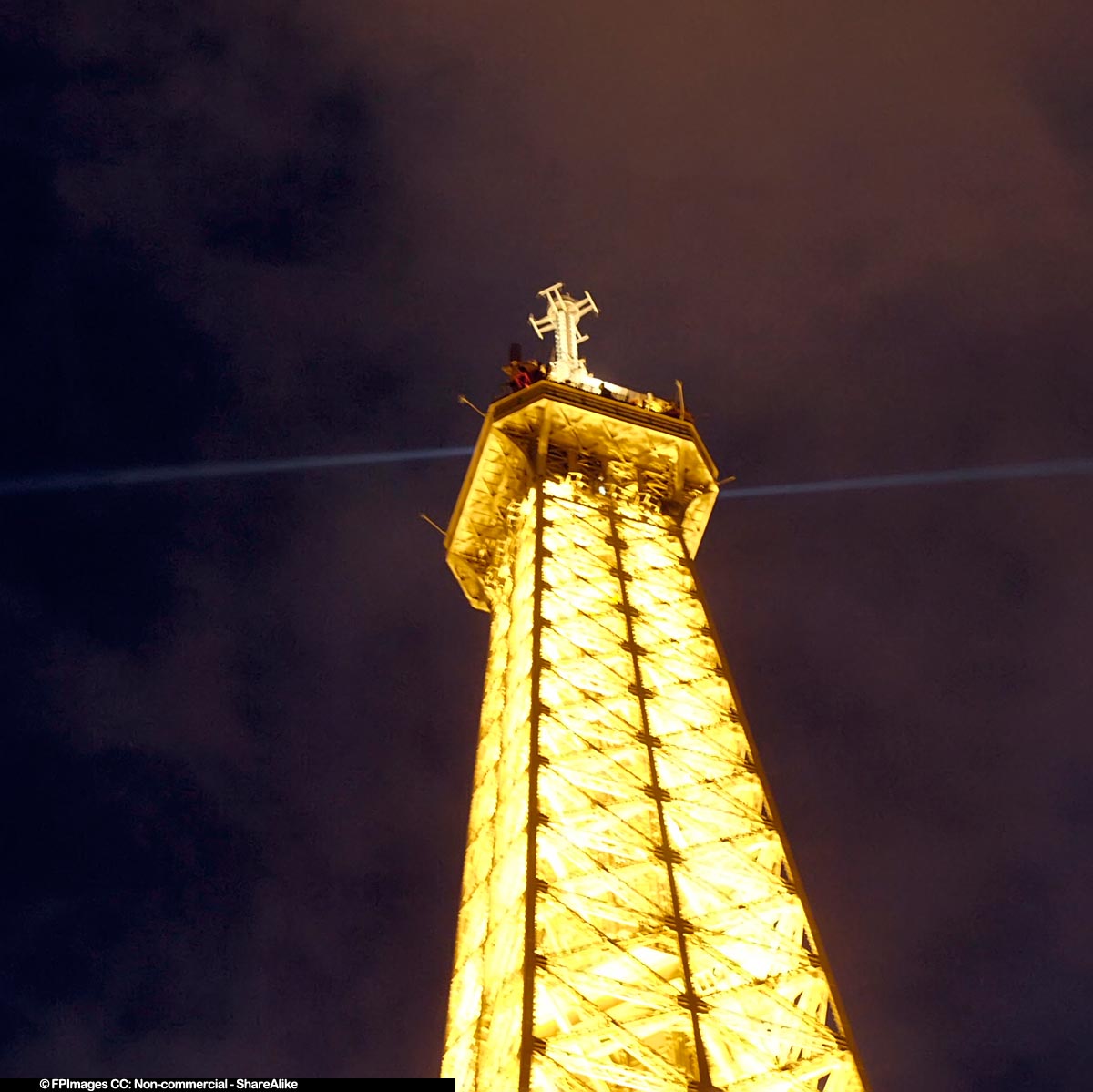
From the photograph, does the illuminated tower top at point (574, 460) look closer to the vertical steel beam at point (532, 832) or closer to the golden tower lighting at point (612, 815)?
the golden tower lighting at point (612, 815)

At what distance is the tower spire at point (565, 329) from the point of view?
154 ft

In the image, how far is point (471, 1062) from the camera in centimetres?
2580

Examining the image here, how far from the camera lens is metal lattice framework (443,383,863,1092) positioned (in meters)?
23.8

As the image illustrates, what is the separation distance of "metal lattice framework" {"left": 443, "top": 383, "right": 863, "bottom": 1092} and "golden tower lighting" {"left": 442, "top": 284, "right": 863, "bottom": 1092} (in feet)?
0.19

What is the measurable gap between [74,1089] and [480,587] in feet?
67.8

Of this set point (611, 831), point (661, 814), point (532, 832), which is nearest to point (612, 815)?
point (611, 831)

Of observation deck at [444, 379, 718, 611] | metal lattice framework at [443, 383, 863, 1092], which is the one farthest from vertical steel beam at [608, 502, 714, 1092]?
observation deck at [444, 379, 718, 611]

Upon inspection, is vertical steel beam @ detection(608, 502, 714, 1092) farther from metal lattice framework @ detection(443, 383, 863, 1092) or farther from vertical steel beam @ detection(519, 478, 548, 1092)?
vertical steel beam @ detection(519, 478, 548, 1092)

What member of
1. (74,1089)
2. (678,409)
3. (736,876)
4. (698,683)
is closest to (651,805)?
(736,876)

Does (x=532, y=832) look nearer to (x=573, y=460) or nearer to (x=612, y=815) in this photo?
(x=612, y=815)

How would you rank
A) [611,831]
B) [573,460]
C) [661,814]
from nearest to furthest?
1. [611,831]
2. [661,814]
3. [573,460]

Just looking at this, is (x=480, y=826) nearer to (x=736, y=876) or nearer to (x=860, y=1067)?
(x=736, y=876)

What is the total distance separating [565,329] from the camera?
49.4m

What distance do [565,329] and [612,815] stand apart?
25789 mm
